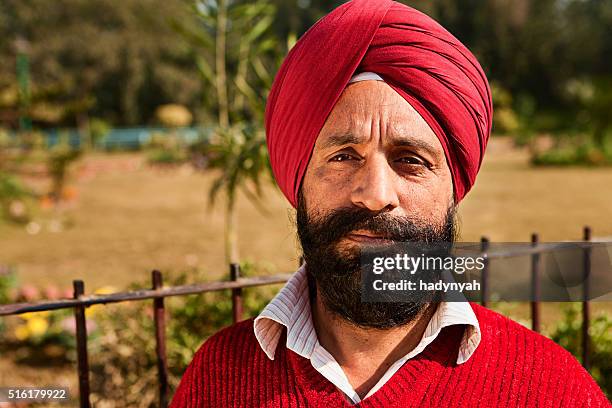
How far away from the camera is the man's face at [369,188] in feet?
3.81

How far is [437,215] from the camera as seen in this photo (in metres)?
1.23

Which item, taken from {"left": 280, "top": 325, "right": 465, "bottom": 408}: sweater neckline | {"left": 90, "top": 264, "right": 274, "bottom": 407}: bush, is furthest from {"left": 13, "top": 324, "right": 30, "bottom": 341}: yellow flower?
{"left": 280, "top": 325, "right": 465, "bottom": 408}: sweater neckline

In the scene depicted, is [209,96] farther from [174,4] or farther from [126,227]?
[174,4]

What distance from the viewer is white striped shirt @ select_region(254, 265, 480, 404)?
1217 millimetres

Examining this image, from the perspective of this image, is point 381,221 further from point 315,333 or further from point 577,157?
point 577,157

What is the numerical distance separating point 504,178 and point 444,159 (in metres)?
13.6

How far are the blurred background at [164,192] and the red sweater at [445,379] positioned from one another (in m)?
0.48

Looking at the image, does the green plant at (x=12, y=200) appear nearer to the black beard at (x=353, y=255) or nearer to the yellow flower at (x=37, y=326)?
the yellow flower at (x=37, y=326)

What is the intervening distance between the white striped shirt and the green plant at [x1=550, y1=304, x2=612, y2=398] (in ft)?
5.14

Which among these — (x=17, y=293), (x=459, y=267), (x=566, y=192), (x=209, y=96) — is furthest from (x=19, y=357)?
(x=566, y=192)

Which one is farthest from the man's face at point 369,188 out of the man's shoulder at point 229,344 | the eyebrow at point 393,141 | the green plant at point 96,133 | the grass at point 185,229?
the green plant at point 96,133

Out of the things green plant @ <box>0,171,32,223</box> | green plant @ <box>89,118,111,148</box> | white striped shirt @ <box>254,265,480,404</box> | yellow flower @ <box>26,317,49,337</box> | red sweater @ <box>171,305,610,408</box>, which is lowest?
red sweater @ <box>171,305,610,408</box>

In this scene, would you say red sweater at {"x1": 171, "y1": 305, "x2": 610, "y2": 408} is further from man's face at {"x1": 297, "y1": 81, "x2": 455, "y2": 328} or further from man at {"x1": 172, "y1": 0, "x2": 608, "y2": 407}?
man's face at {"x1": 297, "y1": 81, "x2": 455, "y2": 328}

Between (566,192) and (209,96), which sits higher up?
(566,192)
